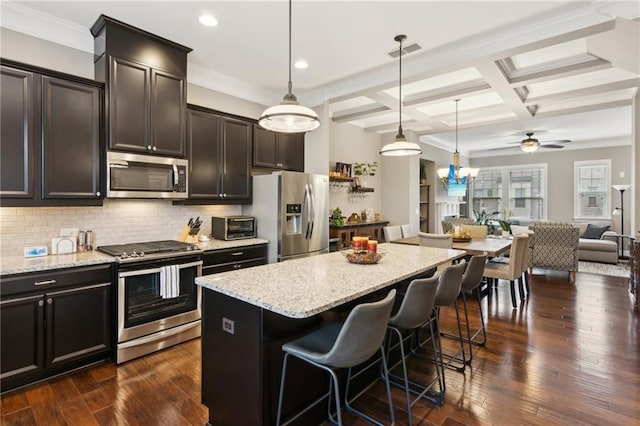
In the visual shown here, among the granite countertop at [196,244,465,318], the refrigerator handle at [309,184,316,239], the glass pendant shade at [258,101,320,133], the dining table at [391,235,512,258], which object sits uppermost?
the glass pendant shade at [258,101,320,133]

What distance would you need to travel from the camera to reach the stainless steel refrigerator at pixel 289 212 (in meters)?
4.11

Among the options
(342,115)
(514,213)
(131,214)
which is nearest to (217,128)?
(131,214)

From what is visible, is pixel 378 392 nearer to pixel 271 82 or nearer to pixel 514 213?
pixel 271 82

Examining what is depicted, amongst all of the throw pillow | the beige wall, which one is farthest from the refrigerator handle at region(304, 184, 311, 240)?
the beige wall

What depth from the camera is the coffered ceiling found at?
2801 mm

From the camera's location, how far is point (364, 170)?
6730 millimetres

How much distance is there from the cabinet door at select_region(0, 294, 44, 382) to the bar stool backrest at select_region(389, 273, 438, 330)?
2.60 meters

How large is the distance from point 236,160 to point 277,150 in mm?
701

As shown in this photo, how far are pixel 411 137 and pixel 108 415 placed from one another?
6631 millimetres

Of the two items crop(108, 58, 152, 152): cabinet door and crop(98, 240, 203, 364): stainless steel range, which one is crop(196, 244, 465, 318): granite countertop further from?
crop(108, 58, 152, 152): cabinet door

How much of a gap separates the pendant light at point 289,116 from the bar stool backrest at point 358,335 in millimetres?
1348

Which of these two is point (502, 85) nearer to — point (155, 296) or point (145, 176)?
point (145, 176)

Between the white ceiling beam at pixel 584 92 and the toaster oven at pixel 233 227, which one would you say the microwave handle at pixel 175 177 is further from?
the white ceiling beam at pixel 584 92

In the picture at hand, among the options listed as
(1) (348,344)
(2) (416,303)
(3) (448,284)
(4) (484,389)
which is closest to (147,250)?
(1) (348,344)
